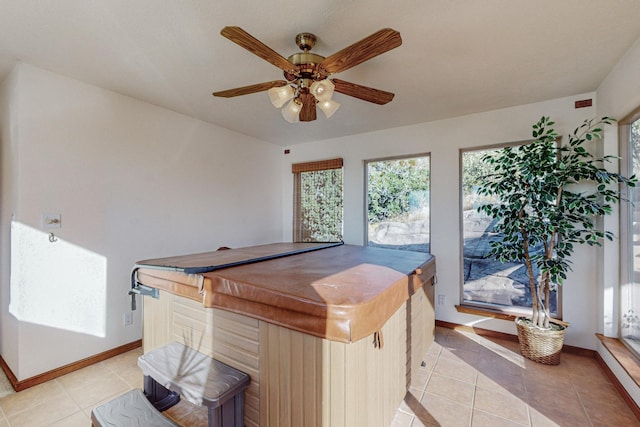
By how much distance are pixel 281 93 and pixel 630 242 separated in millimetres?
2806

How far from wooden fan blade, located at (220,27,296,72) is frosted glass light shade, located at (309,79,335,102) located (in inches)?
6.3

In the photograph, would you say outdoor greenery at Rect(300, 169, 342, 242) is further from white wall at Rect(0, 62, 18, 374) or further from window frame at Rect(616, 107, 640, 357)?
white wall at Rect(0, 62, 18, 374)

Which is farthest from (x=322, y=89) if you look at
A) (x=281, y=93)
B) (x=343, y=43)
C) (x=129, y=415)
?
(x=129, y=415)

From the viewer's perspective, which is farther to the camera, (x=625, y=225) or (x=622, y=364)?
(x=625, y=225)

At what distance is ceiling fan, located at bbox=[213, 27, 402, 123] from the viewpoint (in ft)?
4.46

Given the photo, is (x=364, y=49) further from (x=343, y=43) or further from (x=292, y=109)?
(x=292, y=109)

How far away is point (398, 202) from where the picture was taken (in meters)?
3.58

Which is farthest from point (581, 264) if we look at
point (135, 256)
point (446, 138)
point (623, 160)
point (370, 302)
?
point (135, 256)

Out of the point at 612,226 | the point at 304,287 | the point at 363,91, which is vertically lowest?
the point at 304,287

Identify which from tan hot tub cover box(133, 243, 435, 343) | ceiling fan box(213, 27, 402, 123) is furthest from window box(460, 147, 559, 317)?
ceiling fan box(213, 27, 402, 123)

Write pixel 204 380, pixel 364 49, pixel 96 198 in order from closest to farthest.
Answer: pixel 204 380 → pixel 364 49 → pixel 96 198

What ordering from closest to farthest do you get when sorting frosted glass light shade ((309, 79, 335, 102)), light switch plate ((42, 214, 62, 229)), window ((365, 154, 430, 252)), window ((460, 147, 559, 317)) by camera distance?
frosted glass light shade ((309, 79, 335, 102)), light switch plate ((42, 214, 62, 229)), window ((460, 147, 559, 317)), window ((365, 154, 430, 252))

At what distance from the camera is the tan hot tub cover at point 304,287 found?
1113 millimetres

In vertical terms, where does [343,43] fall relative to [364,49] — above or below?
above
